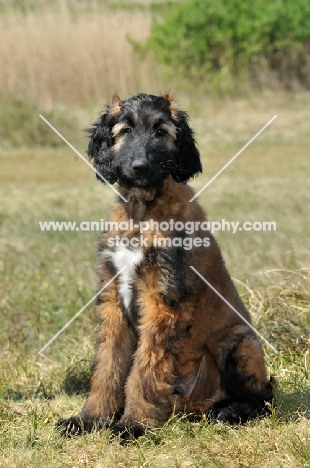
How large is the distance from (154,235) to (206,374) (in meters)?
0.93

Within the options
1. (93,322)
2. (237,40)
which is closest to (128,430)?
(93,322)

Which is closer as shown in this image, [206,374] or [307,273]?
[206,374]

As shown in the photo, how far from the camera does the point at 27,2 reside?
63.1 feet

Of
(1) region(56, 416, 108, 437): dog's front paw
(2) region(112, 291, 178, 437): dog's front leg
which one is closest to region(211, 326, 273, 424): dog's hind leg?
(2) region(112, 291, 178, 437): dog's front leg

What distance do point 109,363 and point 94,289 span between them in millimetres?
2607

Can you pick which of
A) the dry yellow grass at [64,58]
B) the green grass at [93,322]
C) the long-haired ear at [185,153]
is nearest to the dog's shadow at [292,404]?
the green grass at [93,322]

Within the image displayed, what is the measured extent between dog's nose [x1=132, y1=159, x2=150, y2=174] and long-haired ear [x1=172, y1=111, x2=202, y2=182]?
1.09 feet

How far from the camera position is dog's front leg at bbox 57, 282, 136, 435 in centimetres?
493

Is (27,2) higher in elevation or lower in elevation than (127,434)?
higher

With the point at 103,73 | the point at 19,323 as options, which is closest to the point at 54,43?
the point at 103,73

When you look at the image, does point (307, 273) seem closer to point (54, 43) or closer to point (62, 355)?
point (62, 355)

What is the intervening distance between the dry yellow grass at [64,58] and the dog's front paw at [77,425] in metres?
13.7

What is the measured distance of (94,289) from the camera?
24.7ft

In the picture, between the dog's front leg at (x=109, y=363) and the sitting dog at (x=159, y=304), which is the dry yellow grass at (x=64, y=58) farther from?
the dog's front leg at (x=109, y=363)
